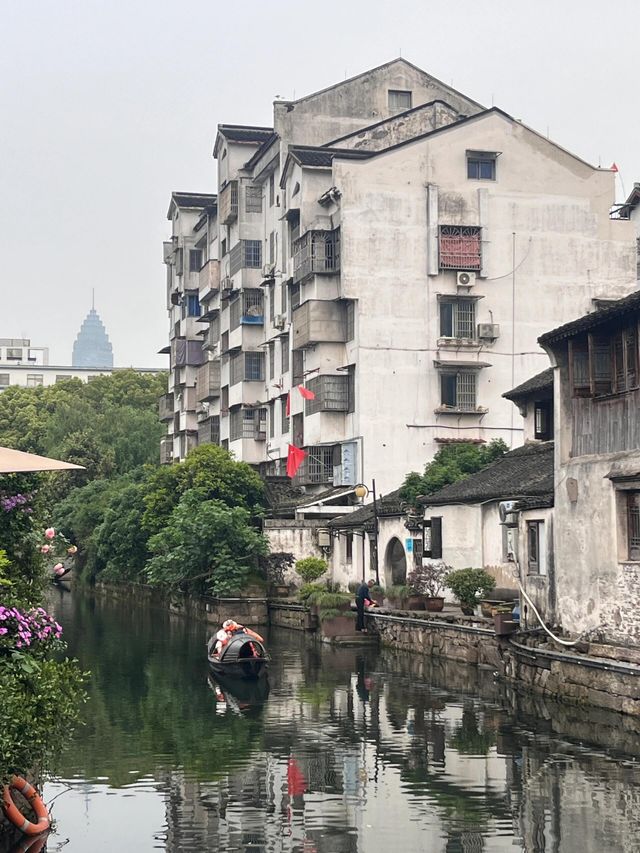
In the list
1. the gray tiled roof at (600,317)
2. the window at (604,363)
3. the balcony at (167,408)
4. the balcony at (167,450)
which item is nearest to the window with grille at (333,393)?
the gray tiled roof at (600,317)

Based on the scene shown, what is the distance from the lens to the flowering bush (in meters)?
13.5

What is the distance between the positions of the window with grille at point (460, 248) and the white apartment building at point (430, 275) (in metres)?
0.05

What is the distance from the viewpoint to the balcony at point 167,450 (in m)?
78.4

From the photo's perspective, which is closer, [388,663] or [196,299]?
[388,663]

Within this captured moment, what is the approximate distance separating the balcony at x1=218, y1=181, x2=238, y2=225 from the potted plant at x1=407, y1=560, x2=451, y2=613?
2939cm

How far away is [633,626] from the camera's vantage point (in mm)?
24016

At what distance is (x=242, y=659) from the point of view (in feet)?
105

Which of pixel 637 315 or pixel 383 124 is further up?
pixel 383 124

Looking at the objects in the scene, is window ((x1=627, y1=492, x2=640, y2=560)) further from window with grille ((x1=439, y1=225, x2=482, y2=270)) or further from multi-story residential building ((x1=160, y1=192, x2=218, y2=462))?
multi-story residential building ((x1=160, y1=192, x2=218, y2=462))

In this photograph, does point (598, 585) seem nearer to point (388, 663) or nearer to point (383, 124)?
point (388, 663)

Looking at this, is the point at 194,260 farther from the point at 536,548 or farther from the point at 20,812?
the point at 20,812

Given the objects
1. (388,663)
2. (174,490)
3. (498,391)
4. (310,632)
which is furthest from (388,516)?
(174,490)

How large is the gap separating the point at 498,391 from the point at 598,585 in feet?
84.5

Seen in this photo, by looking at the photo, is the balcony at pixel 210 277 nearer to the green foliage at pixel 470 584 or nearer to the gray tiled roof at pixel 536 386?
the gray tiled roof at pixel 536 386
